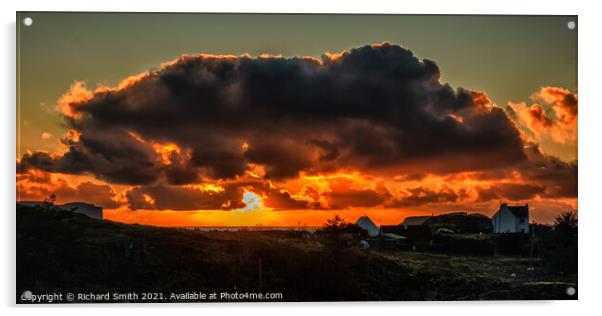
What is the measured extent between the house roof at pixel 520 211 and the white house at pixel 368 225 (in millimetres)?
2219

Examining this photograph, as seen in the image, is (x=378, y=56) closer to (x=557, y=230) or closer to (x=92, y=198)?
(x=557, y=230)

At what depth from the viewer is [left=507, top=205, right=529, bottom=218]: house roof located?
13.0 meters

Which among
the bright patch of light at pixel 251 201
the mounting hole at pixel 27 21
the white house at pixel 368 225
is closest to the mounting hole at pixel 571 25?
the white house at pixel 368 225

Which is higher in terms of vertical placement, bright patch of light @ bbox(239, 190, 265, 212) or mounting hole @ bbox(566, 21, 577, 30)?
mounting hole @ bbox(566, 21, 577, 30)

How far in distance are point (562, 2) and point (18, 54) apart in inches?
336

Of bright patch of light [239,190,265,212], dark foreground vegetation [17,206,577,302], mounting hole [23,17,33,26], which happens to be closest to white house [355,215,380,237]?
dark foreground vegetation [17,206,577,302]

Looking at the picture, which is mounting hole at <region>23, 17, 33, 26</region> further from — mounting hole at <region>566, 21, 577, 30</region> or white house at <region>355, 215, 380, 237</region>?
mounting hole at <region>566, 21, 577, 30</region>

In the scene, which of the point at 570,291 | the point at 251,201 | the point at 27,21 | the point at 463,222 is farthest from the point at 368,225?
the point at 27,21

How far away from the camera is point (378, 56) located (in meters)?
12.8

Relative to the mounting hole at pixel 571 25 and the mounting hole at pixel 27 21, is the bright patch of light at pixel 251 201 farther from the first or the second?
the mounting hole at pixel 571 25

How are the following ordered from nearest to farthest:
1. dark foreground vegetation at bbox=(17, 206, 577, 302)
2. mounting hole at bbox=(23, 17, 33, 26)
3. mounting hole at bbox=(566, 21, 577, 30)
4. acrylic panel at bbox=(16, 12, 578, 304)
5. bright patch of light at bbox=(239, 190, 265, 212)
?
mounting hole at bbox=(23, 17, 33, 26) → dark foreground vegetation at bbox=(17, 206, 577, 302) → acrylic panel at bbox=(16, 12, 578, 304) → mounting hole at bbox=(566, 21, 577, 30) → bright patch of light at bbox=(239, 190, 265, 212)

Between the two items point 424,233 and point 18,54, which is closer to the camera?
point 18,54

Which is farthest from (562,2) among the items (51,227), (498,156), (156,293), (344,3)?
(51,227)

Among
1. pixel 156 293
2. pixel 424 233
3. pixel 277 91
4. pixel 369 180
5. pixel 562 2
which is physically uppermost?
pixel 562 2
